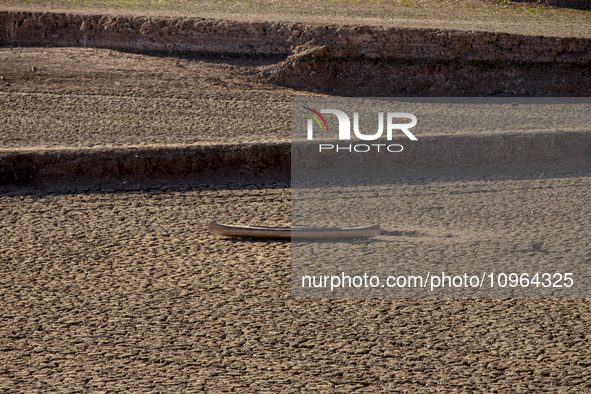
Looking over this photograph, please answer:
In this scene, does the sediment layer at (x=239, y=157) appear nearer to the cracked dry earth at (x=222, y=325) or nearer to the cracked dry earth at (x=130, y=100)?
the cracked dry earth at (x=130, y=100)

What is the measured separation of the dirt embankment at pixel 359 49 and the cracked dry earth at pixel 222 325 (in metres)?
4.42

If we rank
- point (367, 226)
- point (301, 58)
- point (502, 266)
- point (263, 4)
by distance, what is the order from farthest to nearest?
point (263, 4), point (301, 58), point (367, 226), point (502, 266)

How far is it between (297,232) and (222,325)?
104 cm

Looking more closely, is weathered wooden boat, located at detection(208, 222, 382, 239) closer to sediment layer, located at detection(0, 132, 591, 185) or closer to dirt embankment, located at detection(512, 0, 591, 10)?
sediment layer, located at detection(0, 132, 591, 185)

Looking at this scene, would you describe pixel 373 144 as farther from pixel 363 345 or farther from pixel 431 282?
pixel 363 345

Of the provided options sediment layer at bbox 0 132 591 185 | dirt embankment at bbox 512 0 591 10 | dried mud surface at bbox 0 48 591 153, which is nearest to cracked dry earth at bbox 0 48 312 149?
dried mud surface at bbox 0 48 591 153

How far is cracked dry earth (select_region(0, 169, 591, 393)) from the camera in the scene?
89.4 inches

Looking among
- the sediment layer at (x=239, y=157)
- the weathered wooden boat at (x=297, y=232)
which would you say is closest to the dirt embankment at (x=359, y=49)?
the sediment layer at (x=239, y=157)

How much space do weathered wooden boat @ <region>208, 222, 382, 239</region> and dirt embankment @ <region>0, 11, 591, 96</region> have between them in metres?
4.43

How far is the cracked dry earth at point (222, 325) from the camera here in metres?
2.27

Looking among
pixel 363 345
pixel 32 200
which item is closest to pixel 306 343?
pixel 363 345

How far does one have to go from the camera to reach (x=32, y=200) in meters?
4.12

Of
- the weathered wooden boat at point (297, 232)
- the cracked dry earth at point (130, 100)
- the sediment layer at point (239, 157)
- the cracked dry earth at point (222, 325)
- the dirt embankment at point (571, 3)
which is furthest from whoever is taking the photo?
the dirt embankment at point (571, 3)

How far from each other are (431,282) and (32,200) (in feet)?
8.80
